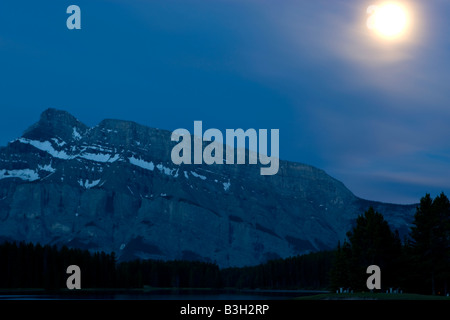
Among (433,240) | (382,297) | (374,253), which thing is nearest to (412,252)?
(433,240)

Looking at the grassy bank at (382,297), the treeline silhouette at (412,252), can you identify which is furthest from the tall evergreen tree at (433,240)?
the grassy bank at (382,297)

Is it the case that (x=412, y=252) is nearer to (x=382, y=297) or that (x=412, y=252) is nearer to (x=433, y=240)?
(x=433, y=240)

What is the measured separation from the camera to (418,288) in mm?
127250

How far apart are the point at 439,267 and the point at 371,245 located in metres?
13.7

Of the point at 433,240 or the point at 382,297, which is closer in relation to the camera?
the point at 382,297

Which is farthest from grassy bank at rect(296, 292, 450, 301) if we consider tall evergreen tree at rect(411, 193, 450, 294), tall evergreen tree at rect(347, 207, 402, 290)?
tall evergreen tree at rect(411, 193, 450, 294)

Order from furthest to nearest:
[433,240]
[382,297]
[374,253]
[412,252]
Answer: [374,253]
[412,252]
[433,240]
[382,297]

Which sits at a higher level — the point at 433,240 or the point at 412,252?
the point at 433,240

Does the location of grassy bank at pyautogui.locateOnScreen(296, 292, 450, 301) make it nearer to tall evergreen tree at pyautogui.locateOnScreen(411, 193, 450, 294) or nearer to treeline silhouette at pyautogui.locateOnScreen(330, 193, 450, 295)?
treeline silhouette at pyautogui.locateOnScreen(330, 193, 450, 295)
